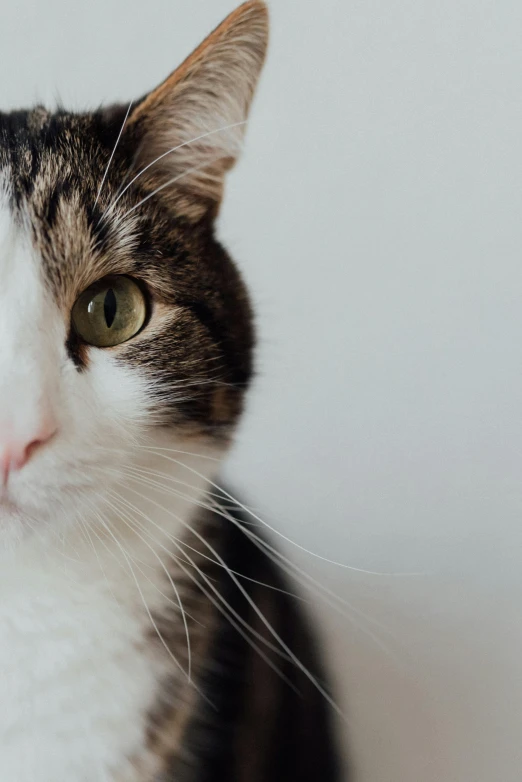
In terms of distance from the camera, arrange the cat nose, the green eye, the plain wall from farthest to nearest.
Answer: the plain wall
the green eye
the cat nose

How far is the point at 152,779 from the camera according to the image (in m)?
0.64

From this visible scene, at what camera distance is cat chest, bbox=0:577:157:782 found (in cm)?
60

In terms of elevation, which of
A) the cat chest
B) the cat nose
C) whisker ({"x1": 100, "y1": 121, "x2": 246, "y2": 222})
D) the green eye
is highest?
whisker ({"x1": 100, "y1": 121, "x2": 246, "y2": 222})

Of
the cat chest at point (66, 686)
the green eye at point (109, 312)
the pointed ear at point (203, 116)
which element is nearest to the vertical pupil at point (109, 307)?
the green eye at point (109, 312)

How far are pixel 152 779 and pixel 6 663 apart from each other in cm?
17

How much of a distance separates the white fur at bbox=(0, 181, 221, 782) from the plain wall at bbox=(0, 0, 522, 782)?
0.66 ft

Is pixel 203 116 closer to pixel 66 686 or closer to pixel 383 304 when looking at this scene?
pixel 383 304

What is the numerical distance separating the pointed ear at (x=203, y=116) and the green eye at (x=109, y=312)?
0.11 meters

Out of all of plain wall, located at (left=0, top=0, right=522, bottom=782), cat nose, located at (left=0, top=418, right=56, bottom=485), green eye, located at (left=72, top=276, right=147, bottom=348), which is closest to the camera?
cat nose, located at (left=0, top=418, right=56, bottom=485)

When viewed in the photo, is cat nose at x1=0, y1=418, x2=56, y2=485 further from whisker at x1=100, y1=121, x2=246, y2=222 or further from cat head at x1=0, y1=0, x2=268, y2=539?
whisker at x1=100, y1=121, x2=246, y2=222

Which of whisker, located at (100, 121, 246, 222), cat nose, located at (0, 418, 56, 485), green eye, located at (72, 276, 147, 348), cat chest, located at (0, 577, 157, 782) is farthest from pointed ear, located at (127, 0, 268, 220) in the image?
cat chest, located at (0, 577, 157, 782)

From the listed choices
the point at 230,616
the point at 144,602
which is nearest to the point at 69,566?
the point at 144,602

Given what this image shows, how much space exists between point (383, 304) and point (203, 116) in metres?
0.31

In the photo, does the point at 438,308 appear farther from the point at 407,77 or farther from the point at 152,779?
the point at 152,779
